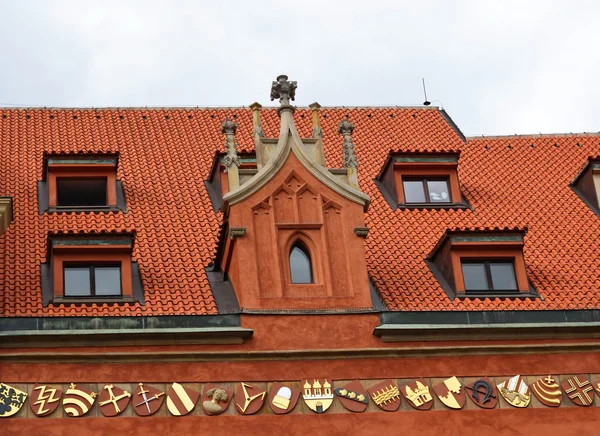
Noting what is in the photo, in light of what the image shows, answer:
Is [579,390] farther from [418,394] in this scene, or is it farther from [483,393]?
[418,394]

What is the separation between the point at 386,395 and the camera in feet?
78.9

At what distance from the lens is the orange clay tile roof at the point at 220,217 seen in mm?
25766

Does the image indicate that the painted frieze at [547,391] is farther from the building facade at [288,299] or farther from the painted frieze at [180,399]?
the painted frieze at [180,399]

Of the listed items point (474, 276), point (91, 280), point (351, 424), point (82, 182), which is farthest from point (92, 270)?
point (474, 276)

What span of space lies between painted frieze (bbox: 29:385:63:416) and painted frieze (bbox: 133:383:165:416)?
1.22 m

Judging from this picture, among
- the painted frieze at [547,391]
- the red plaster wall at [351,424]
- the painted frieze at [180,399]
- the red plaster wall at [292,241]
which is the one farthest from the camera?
the red plaster wall at [292,241]

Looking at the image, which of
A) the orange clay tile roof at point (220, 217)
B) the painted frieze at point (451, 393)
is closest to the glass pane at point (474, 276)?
the orange clay tile roof at point (220, 217)

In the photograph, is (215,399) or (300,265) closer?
(215,399)

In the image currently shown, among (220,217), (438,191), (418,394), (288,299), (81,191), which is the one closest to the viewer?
(418,394)

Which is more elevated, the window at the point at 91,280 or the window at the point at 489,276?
the window at the point at 91,280

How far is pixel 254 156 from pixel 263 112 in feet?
15.2

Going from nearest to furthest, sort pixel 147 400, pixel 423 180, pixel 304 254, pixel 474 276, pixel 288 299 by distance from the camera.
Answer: pixel 147 400 → pixel 288 299 → pixel 304 254 → pixel 474 276 → pixel 423 180

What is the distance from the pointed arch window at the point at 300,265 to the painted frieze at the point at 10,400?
5144 millimetres

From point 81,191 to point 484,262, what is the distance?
311 inches
